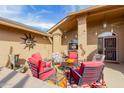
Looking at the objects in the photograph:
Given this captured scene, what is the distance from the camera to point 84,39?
11.2 metres

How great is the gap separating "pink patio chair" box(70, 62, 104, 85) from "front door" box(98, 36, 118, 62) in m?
7.47

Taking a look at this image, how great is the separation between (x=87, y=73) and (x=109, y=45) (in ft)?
27.3

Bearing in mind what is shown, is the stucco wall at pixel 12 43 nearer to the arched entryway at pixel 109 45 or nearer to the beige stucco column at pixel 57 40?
the beige stucco column at pixel 57 40

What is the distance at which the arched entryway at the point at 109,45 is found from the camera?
12.5 m

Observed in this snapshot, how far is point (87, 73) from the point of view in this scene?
Answer: 5.26 metres

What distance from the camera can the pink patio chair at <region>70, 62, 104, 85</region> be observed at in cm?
512

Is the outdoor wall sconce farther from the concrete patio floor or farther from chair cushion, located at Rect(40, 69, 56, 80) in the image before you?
the concrete patio floor

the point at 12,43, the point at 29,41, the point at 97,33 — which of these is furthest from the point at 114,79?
the point at 29,41

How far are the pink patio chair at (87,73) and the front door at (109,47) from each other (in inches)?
294

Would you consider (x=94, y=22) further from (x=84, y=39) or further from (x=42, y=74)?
(x=42, y=74)

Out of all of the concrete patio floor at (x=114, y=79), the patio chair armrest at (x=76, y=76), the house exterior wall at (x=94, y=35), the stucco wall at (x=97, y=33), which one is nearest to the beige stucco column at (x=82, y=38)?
the house exterior wall at (x=94, y=35)

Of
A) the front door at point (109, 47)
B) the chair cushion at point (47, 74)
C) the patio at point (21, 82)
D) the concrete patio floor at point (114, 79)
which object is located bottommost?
the concrete patio floor at point (114, 79)
